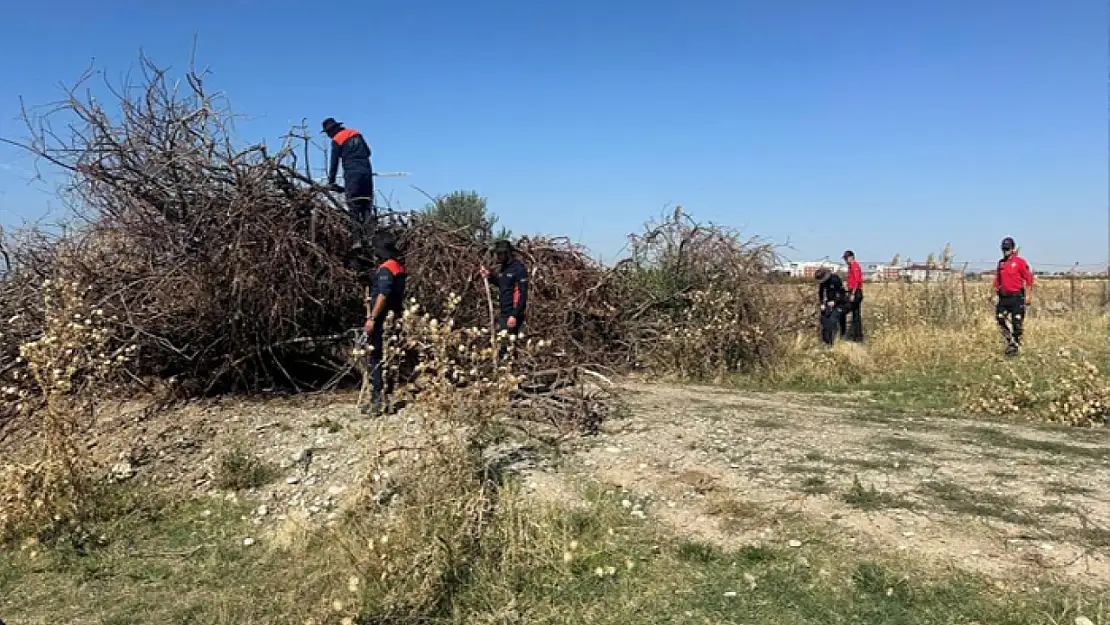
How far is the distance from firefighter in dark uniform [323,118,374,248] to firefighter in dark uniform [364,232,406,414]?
138cm

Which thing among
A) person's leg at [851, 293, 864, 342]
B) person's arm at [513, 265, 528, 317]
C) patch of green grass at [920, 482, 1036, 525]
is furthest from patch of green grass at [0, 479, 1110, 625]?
person's leg at [851, 293, 864, 342]

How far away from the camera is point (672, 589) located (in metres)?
3.72

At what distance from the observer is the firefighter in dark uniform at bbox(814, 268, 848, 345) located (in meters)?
11.8

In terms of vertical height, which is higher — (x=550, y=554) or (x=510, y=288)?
(x=510, y=288)

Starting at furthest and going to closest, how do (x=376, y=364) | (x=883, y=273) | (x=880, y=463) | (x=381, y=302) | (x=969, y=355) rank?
(x=883, y=273) < (x=969, y=355) < (x=376, y=364) < (x=381, y=302) < (x=880, y=463)

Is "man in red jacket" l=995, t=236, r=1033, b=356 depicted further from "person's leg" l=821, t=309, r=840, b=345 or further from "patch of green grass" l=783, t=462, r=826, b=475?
"patch of green grass" l=783, t=462, r=826, b=475

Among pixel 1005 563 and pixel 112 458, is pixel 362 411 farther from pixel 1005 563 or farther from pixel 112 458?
pixel 1005 563

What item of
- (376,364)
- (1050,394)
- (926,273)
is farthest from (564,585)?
(926,273)

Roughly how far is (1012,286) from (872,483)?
6778mm

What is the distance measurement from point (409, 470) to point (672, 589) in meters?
1.49

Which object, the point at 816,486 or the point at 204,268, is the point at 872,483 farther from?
the point at 204,268

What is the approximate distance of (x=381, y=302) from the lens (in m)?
6.28

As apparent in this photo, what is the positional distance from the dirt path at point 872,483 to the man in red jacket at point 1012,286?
3.85 m

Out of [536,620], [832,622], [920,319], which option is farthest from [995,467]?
[920,319]
